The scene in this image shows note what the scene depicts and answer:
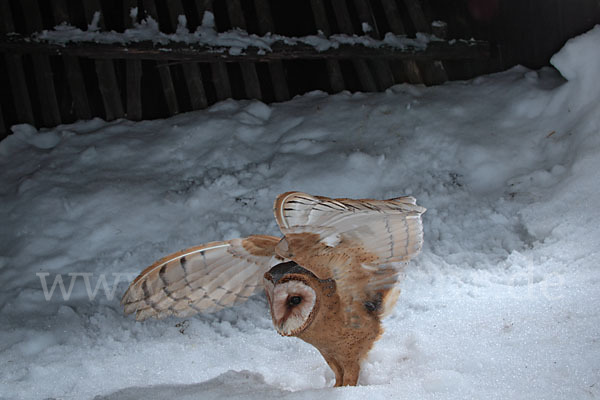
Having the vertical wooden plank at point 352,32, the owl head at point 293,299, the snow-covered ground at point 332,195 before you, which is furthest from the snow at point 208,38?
the owl head at point 293,299

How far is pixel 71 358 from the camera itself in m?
1.94

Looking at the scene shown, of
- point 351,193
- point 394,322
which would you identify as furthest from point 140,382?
point 351,193

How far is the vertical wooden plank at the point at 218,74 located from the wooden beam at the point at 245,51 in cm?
8

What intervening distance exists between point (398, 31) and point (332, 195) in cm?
157

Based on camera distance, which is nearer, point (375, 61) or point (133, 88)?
point (133, 88)

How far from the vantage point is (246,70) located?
361 centimetres

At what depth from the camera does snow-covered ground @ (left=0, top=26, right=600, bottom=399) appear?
67.2 inches

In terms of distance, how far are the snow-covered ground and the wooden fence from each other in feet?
0.76

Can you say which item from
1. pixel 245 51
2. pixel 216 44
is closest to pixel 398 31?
pixel 245 51

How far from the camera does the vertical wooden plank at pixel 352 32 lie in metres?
3.68

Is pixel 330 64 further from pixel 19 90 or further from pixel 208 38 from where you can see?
pixel 19 90

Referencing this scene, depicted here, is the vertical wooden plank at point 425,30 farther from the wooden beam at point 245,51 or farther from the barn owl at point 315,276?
the barn owl at point 315,276

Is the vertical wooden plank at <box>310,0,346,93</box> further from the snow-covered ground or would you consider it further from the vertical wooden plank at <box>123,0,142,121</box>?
the vertical wooden plank at <box>123,0,142,121</box>

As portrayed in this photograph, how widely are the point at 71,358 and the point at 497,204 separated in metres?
1.93
